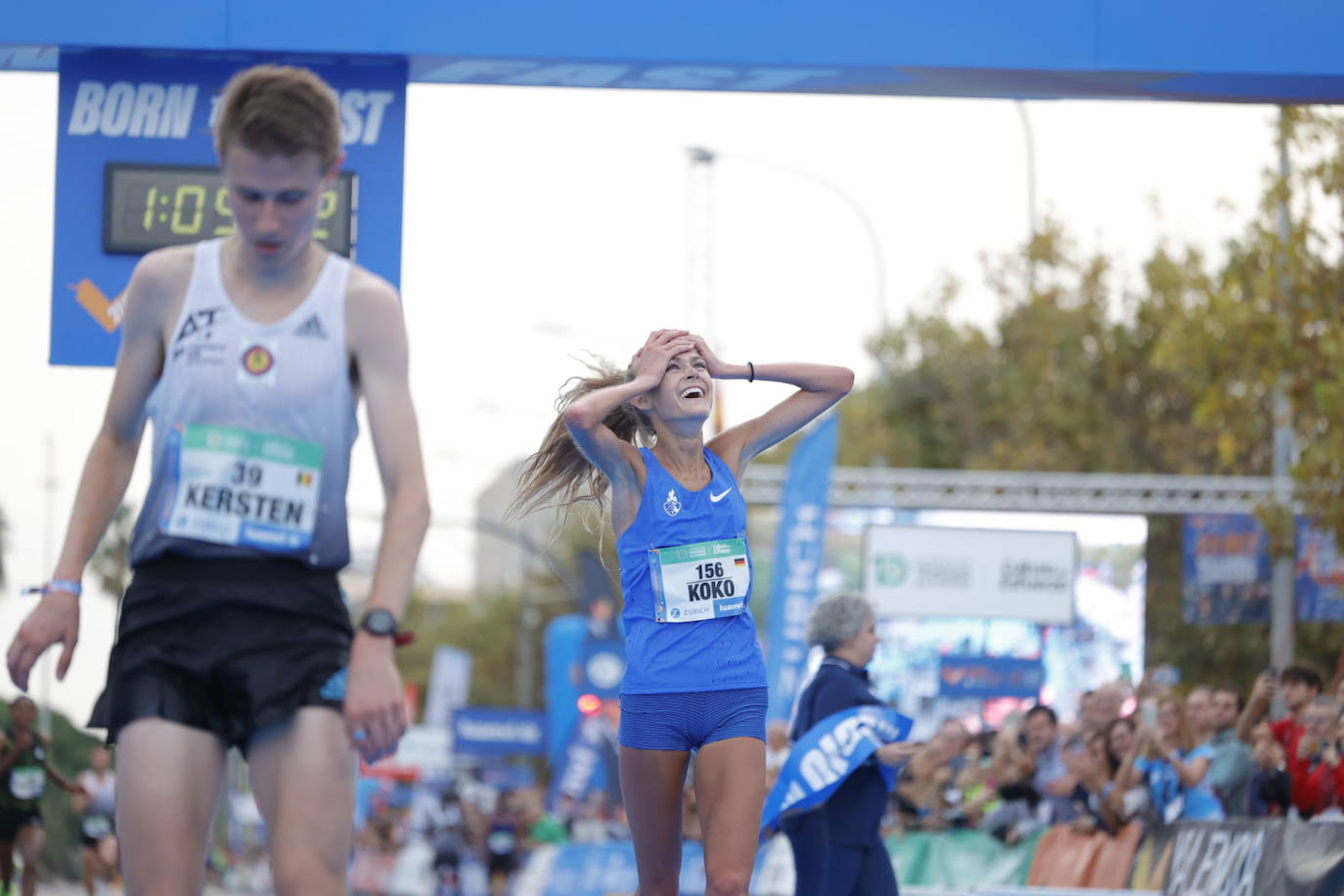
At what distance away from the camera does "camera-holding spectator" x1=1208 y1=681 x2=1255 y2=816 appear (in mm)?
11852

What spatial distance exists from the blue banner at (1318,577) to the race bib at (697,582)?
15818 millimetres

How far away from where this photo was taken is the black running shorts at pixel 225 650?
3527 mm

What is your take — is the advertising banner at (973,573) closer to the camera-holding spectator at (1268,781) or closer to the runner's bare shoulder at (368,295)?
the camera-holding spectator at (1268,781)

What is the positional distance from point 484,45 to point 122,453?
5.56m

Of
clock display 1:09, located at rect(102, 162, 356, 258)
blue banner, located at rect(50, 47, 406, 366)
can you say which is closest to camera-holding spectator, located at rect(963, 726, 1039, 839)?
blue banner, located at rect(50, 47, 406, 366)

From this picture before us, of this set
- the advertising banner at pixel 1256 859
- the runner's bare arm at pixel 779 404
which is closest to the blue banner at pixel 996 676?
the advertising banner at pixel 1256 859

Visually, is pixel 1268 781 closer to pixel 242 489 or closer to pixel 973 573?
pixel 242 489

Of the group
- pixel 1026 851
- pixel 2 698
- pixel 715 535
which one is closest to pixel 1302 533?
pixel 1026 851

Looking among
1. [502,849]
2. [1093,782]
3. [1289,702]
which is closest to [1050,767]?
[1093,782]

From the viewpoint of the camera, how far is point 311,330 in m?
3.62

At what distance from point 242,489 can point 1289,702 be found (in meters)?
9.49

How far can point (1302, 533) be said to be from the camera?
20.8 metres

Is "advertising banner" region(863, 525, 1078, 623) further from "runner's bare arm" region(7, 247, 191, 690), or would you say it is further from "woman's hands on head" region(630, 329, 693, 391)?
"runner's bare arm" region(7, 247, 191, 690)

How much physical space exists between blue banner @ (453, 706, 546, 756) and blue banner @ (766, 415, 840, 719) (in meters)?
24.9
